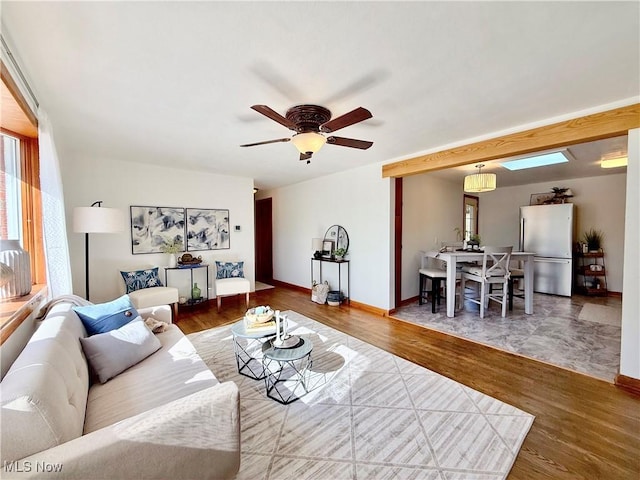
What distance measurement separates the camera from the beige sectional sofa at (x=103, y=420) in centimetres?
90

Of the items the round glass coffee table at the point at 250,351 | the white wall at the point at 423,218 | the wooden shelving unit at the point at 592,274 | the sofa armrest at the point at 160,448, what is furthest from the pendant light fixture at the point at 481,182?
the sofa armrest at the point at 160,448

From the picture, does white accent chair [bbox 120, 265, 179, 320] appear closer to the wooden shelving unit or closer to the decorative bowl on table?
the decorative bowl on table

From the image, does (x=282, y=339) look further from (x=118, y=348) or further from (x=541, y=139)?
Answer: (x=541, y=139)

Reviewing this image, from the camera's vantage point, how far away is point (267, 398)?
213 centimetres

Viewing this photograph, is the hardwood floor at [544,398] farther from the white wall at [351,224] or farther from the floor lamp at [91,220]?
the floor lamp at [91,220]

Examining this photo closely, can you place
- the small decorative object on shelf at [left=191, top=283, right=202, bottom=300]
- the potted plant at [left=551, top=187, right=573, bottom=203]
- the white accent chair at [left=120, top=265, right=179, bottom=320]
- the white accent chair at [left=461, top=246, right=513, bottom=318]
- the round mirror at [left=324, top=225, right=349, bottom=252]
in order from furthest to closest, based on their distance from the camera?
the potted plant at [left=551, top=187, right=573, bottom=203], the round mirror at [left=324, top=225, right=349, bottom=252], the small decorative object on shelf at [left=191, top=283, right=202, bottom=300], the white accent chair at [left=461, top=246, right=513, bottom=318], the white accent chair at [left=120, top=265, right=179, bottom=320]

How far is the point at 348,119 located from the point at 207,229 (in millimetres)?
3816

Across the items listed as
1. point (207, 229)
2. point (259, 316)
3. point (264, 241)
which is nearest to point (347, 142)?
point (259, 316)

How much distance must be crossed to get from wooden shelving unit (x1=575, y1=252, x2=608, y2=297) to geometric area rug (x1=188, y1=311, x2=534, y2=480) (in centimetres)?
516

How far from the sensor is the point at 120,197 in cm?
408

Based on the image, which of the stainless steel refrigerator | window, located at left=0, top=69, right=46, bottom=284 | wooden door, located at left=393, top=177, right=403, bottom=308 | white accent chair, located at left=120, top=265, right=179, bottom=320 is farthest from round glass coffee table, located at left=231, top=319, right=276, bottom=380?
the stainless steel refrigerator

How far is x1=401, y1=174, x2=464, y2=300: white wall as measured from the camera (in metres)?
4.88

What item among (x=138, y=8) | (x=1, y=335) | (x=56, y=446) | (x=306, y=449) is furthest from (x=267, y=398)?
(x=138, y=8)

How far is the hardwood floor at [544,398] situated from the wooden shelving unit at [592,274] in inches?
164
